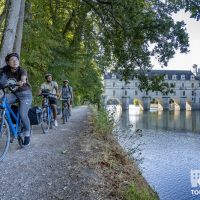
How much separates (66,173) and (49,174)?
245mm

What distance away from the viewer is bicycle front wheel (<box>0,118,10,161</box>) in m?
5.65

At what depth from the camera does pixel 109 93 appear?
4833 inches

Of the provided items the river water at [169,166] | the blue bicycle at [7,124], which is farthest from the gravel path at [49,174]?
the river water at [169,166]

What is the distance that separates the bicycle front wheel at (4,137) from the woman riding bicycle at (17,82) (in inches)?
26.8

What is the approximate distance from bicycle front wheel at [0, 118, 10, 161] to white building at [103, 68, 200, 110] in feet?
357

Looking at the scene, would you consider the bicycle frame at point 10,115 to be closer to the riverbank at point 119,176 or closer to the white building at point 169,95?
the riverbank at point 119,176

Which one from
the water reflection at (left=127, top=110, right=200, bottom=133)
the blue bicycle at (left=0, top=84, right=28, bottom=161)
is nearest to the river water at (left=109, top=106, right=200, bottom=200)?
the blue bicycle at (left=0, top=84, right=28, bottom=161)

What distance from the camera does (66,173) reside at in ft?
17.0

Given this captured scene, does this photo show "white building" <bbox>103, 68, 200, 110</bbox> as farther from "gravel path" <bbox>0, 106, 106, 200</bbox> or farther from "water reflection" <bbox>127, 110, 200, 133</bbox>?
"gravel path" <bbox>0, 106, 106, 200</bbox>

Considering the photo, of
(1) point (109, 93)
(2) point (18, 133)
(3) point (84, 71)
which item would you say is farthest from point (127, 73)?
(1) point (109, 93)

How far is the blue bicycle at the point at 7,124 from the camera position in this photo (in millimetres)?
5691

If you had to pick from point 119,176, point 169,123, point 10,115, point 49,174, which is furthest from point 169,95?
point 49,174

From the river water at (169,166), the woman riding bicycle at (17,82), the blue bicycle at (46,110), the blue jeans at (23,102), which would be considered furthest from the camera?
the river water at (169,166)

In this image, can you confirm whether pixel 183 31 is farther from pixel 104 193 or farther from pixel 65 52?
pixel 104 193
